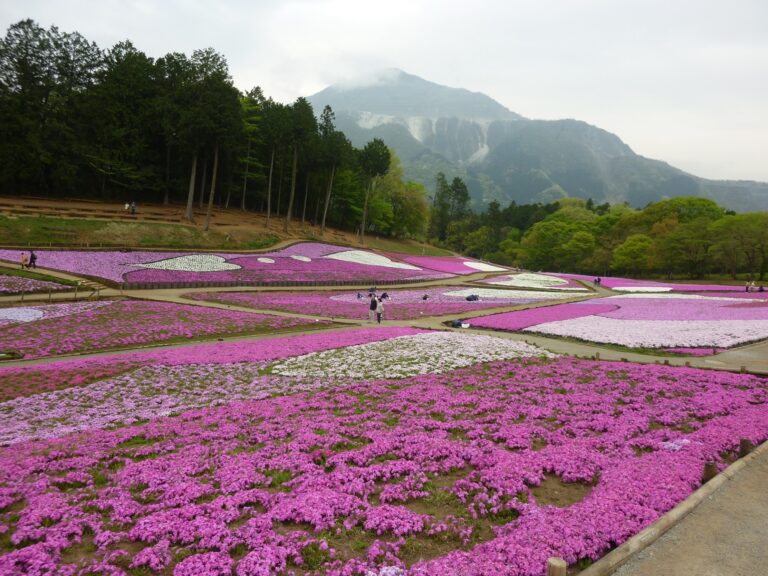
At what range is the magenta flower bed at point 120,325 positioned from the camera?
2186 cm

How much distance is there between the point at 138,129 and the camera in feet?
227

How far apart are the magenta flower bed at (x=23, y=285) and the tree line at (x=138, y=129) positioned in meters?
26.7

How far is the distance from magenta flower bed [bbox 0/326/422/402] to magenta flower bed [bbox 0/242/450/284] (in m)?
22.2

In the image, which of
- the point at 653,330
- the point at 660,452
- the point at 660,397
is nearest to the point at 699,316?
the point at 653,330

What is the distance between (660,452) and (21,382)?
20.0m

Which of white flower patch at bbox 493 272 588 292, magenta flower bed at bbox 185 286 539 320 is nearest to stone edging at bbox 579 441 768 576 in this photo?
magenta flower bed at bbox 185 286 539 320

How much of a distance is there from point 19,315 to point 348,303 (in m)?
23.1

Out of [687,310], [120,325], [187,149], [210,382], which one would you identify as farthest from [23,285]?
[687,310]

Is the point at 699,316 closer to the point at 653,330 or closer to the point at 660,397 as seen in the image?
the point at 653,330

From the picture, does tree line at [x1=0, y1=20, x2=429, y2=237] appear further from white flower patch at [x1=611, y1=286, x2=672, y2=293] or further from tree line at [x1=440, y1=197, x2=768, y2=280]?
tree line at [x1=440, y1=197, x2=768, y2=280]

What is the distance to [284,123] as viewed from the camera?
70.4 metres

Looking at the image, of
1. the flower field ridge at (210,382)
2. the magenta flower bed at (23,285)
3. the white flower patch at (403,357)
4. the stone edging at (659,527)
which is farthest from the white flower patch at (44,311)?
the stone edging at (659,527)

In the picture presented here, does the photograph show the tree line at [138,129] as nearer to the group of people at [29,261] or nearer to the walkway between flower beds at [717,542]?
the group of people at [29,261]

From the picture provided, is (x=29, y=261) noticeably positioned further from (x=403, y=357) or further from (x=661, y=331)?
(x=661, y=331)
